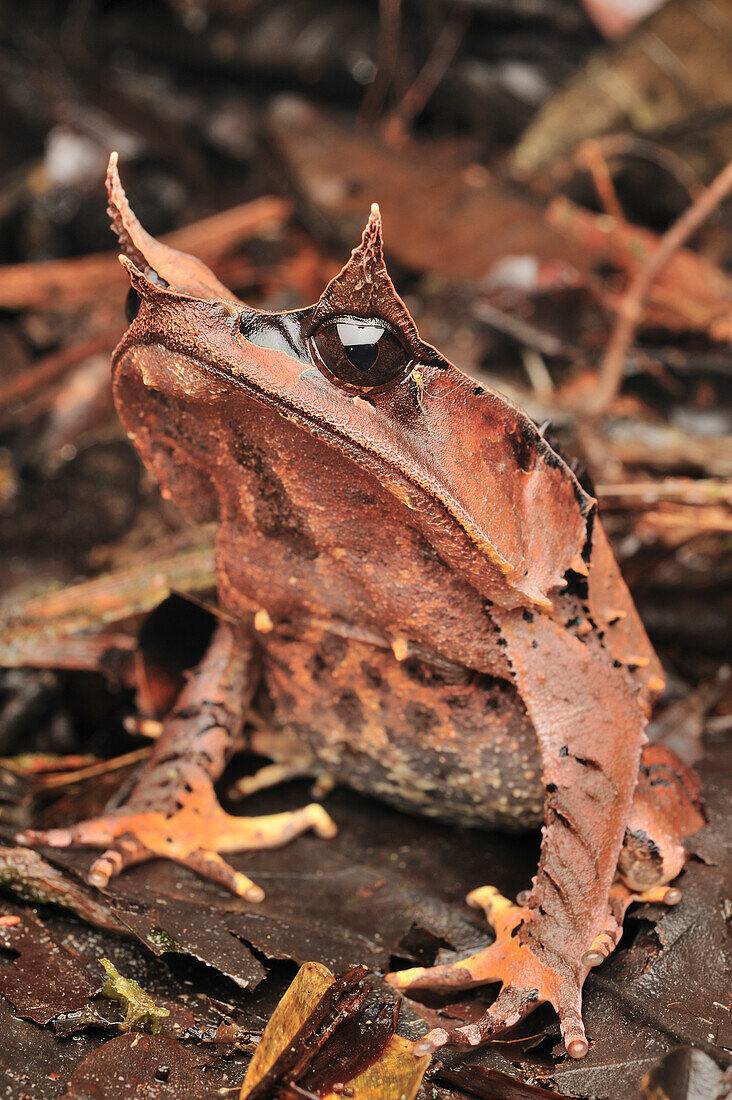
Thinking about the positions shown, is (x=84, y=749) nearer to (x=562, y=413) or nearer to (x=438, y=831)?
(x=438, y=831)

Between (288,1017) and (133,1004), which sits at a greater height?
(288,1017)

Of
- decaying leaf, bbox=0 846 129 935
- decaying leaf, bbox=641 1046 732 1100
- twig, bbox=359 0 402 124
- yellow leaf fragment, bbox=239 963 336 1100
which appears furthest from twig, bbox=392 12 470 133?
decaying leaf, bbox=641 1046 732 1100

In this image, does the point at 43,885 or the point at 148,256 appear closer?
the point at 148,256

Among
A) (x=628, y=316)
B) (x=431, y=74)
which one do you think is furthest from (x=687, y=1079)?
(x=431, y=74)

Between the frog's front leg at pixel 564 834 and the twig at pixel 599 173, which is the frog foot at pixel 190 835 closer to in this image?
the frog's front leg at pixel 564 834

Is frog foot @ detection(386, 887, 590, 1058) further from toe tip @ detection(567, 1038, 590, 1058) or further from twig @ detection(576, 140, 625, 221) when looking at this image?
twig @ detection(576, 140, 625, 221)

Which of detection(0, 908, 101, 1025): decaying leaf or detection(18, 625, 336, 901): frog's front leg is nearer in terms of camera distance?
detection(0, 908, 101, 1025): decaying leaf

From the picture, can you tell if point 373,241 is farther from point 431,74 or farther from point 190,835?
point 431,74
